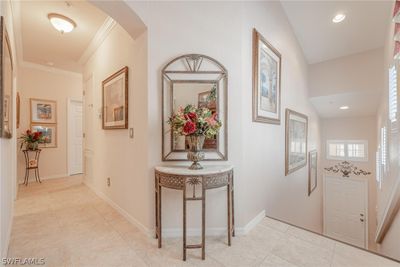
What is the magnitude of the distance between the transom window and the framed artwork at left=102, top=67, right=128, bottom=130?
247 inches

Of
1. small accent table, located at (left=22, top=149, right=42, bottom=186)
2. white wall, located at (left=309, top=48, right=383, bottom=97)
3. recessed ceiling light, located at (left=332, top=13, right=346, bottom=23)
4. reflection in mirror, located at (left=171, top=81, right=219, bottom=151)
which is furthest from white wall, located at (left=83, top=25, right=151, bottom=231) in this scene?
white wall, located at (left=309, top=48, right=383, bottom=97)

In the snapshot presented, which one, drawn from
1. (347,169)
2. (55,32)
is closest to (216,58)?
(55,32)

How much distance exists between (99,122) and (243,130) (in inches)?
103

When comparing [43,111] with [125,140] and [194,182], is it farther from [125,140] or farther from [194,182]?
[194,182]

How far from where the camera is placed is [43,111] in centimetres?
465

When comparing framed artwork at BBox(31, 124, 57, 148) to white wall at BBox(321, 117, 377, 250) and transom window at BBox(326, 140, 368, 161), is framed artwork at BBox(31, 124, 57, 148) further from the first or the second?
transom window at BBox(326, 140, 368, 161)

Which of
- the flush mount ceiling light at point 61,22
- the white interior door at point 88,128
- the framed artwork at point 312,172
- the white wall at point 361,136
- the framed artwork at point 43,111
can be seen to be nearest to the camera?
the flush mount ceiling light at point 61,22

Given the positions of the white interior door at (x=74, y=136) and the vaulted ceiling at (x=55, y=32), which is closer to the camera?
the vaulted ceiling at (x=55, y=32)

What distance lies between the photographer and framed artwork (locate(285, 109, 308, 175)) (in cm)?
331

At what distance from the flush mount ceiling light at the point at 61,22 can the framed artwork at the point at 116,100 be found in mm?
880

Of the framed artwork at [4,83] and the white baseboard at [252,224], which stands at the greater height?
the framed artwork at [4,83]

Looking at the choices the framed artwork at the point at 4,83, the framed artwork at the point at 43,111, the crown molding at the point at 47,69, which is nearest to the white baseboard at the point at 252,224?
the framed artwork at the point at 4,83

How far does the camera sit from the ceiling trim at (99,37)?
2.87 metres

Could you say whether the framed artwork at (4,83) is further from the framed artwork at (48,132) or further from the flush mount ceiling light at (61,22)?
the framed artwork at (48,132)
